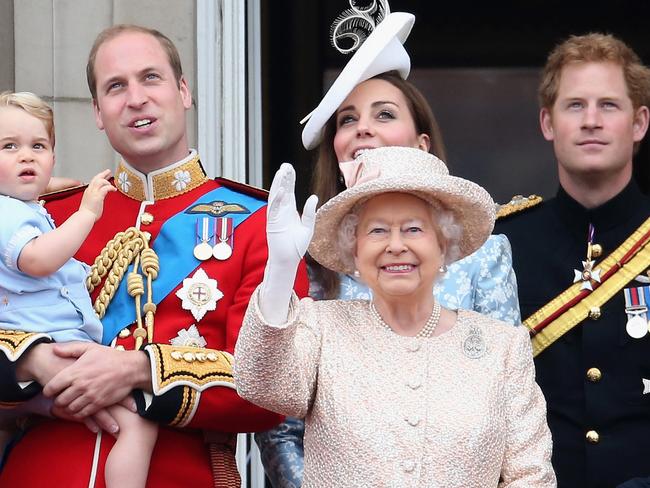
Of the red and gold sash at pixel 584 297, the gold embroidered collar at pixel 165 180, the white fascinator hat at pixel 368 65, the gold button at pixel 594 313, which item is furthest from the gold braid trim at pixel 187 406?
the gold button at pixel 594 313

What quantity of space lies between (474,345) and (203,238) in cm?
82

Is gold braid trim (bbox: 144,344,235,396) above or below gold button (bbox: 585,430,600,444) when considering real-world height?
above

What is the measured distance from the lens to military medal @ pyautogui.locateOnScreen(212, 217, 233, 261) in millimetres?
3914

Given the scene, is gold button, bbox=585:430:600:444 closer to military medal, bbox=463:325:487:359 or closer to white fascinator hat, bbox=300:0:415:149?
military medal, bbox=463:325:487:359

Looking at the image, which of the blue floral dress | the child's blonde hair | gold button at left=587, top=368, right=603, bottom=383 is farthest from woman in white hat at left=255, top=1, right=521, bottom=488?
the child's blonde hair

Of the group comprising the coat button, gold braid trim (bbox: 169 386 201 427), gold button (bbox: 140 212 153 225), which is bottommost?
gold braid trim (bbox: 169 386 201 427)

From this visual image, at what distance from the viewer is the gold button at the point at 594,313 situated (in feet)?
13.8

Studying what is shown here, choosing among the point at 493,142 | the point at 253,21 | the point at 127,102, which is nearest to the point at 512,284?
the point at 127,102

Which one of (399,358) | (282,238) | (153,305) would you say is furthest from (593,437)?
(282,238)

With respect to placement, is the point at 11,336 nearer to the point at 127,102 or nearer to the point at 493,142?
the point at 127,102

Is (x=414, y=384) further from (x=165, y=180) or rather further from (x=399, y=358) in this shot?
(x=165, y=180)

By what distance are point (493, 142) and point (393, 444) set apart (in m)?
4.07

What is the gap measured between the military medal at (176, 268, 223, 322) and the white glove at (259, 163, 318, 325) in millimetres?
678

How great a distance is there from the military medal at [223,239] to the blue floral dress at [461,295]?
0.28m
